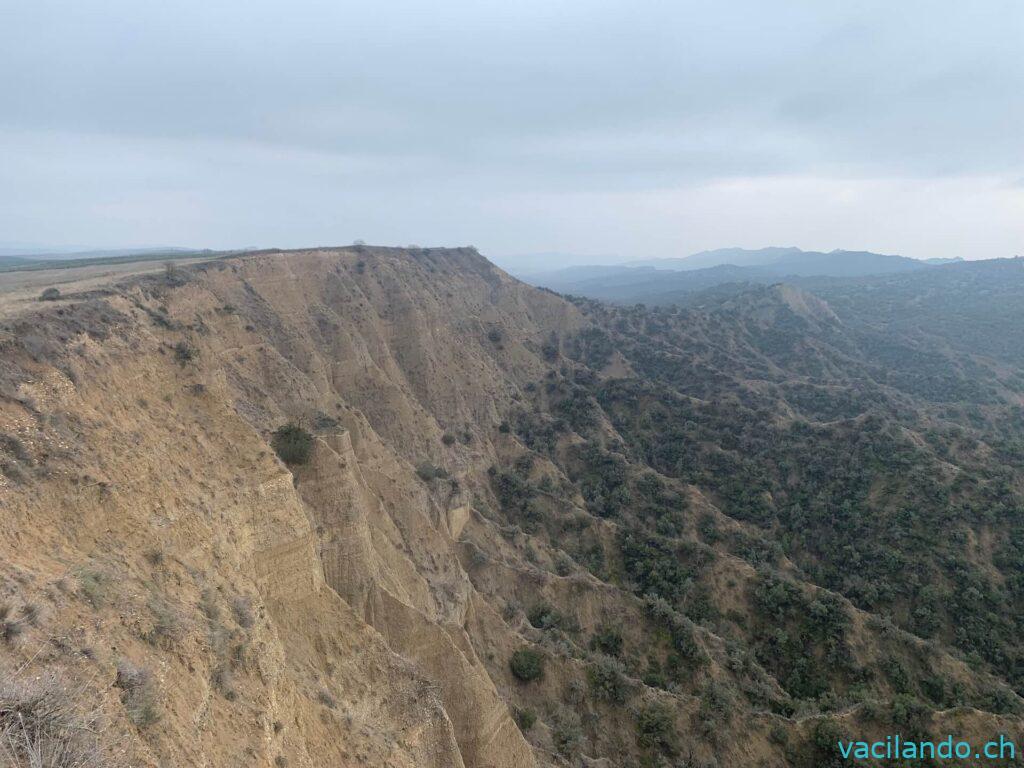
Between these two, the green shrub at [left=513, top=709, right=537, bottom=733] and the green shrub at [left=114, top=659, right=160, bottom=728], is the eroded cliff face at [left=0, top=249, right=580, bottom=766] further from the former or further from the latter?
the green shrub at [left=513, top=709, right=537, bottom=733]

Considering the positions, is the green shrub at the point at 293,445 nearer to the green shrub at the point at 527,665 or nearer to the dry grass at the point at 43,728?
the green shrub at the point at 527,665

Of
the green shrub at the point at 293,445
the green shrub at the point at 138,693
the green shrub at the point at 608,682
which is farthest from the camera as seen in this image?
the green shrub at the point at 608,682

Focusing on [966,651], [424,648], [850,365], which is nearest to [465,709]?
[424,648]

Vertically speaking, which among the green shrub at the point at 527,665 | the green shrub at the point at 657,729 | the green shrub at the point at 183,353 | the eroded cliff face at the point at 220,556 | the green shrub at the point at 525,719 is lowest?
the green shrub at the point at 657,729

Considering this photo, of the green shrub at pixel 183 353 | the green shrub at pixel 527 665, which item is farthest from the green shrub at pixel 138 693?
the green shrub at pixel 527 665

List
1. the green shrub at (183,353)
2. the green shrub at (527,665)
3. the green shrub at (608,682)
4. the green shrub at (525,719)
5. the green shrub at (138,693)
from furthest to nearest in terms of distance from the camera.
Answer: the green shrub at (527,665), the green shrub at (608,682), the green shrub at (525,719), the green shrub at (183,353), the green shrub at (138,693)

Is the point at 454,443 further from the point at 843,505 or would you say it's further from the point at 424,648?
the point at 843,505
